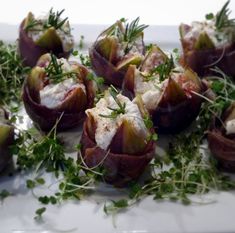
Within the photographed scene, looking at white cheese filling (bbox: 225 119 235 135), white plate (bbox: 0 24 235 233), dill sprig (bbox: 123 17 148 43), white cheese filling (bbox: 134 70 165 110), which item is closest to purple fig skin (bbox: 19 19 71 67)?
dill sprig (bbox: 123 17 148 43)

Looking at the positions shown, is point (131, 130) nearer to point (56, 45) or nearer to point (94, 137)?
point (94, 137)

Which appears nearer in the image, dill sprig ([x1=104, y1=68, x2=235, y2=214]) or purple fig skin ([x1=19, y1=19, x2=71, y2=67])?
dill sprig ([x1=104, y1=68, x2=235, y2=214])

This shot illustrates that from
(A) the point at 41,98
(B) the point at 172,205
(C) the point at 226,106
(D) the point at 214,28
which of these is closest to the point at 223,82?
(C) the point at 226,106

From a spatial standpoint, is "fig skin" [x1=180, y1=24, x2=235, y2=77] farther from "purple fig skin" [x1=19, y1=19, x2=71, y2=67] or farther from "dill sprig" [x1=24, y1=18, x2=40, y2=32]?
"dill sprig" [x1=24, y1=18, x2=40, y2=32]

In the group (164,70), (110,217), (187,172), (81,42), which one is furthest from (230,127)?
(81,42)

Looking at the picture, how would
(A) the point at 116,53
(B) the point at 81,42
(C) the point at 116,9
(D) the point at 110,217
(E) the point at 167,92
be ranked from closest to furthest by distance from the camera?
1. (D) the point at 110,217
2. (E) the point at 167,92
3. (A) the point at 116,53
4. (B) the point at 81,42
5. (C) the point at 116,9

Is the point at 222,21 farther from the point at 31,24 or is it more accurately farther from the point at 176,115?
the point at 31,24

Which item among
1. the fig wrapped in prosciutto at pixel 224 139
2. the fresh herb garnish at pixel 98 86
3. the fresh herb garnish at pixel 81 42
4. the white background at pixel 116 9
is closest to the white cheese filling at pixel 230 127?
the fig wrapped in prosciutto at pixel 224 139
